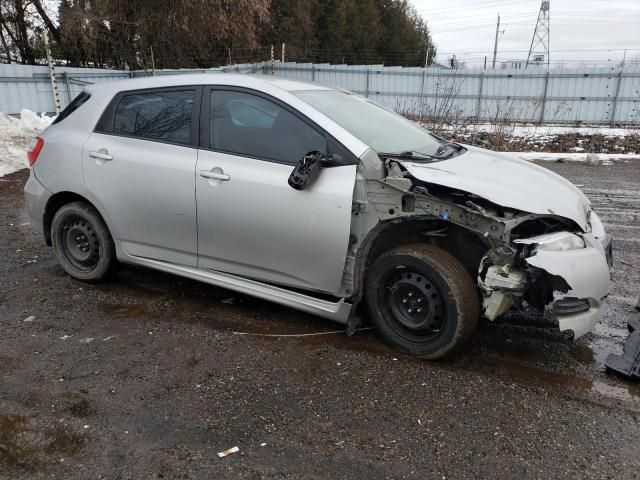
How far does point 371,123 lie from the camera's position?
3.95m

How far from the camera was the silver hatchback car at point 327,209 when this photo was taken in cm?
311

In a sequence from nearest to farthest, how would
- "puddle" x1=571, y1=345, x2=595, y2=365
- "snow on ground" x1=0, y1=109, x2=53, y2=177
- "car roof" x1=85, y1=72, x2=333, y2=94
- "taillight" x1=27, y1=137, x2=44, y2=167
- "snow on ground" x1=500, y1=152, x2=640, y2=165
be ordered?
"puddle" x1=571, y1=345, x2=595, y2=365, "car roof" x1=85, y1=72, x2=333, y2=94, "taillight" x1=27, y1=137, x2=44, y2=167, "snow on ground" x1=0, y1=109, x2=53, y2=177, "snow on ground" x1=500, y1=152, x2=640, y2=165

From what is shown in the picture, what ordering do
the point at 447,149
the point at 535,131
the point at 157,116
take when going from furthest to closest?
1. the point at 535,131
2. the point at 447,149
3. the point at 157,116

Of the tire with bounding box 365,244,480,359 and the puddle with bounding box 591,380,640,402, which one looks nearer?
the puddle with bounding box 591,380,640,402

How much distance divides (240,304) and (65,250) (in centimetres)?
172

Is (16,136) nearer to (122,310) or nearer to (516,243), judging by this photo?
(122,310)

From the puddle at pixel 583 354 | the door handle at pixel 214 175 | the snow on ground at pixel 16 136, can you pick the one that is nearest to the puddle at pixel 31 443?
the door handle at pixel 214 175

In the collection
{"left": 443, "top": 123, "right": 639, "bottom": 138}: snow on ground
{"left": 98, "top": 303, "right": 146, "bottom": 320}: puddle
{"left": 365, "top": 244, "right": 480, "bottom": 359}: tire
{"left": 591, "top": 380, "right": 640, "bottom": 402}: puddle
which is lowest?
{"left": 98, "top": 303, "right": 146, "bottom": 320}: puddle

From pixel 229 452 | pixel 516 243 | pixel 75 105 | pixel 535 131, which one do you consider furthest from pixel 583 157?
pixel 229 452

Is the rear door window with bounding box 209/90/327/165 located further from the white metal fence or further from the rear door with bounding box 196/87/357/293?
the white metal fence

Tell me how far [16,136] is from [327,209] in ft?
35.0

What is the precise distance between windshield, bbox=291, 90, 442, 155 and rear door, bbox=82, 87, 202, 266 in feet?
3.09

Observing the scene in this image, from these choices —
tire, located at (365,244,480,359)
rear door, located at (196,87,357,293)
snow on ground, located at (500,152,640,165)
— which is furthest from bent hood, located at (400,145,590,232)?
snow on ground, located at (500,152,640,165)

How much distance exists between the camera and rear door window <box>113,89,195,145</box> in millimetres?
3914
